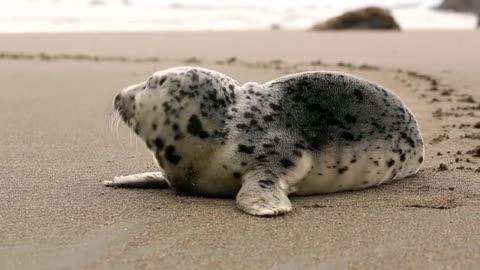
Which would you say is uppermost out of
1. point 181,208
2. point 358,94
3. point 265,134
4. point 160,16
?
point 358,94

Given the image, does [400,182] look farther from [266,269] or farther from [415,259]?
[266,269]

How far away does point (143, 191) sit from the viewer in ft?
11.3

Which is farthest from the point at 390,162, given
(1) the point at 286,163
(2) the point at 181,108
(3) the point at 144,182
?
(3) the point at 144,182

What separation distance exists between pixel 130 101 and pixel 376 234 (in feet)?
4.33

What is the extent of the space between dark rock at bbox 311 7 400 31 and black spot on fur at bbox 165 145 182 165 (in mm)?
12876

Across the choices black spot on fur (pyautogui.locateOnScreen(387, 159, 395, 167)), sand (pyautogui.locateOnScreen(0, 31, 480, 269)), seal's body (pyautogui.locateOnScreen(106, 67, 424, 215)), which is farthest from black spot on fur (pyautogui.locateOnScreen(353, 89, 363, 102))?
sand (pyautogui.locateOnScreen(0, 31, 480, 269))

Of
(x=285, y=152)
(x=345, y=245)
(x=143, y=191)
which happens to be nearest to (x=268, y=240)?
(x=345, y=245)

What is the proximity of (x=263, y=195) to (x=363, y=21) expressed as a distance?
13.7m

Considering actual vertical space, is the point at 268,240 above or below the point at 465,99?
above

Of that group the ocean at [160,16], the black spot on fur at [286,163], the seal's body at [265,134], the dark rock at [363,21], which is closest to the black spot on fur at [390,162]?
the seal's body at [265,134]

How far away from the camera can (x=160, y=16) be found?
18.3 m

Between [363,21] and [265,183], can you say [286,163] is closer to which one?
[265,183]

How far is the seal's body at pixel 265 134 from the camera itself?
321 cm

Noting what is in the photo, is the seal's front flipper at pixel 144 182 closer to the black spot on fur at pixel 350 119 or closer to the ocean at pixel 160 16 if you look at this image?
the black spot on fur at pixel 350 119
